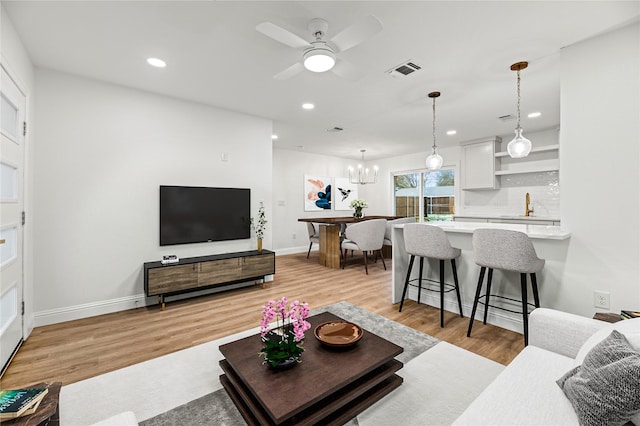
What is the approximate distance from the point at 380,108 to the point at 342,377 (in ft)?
12.0

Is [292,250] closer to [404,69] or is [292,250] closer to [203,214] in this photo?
[203,214]

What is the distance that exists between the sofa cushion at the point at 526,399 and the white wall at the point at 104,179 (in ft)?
12.0

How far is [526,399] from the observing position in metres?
1.13

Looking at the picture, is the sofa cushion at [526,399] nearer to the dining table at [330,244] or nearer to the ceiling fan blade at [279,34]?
the ceiling fan blade at [279,34]

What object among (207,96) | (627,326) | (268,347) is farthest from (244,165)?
(627,326)

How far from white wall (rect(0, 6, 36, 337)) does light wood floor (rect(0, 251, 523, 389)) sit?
13.8 inches

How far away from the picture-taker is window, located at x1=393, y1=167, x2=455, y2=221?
687 centimetres

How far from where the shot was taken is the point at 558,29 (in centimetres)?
226

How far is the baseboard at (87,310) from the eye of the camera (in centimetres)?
292

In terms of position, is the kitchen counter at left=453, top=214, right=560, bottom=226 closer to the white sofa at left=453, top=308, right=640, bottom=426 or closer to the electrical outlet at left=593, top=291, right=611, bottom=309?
the electrical outlet at left=593, top=291, right=611, bottom=309

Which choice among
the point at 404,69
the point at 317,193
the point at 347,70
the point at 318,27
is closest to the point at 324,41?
the point at 318,27

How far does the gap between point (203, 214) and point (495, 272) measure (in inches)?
145

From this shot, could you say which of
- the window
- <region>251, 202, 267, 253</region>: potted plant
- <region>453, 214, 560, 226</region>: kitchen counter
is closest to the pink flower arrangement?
<region>251, 202, 267, 253</region>: potted plant

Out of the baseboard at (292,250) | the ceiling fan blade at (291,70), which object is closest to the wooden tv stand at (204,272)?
the ceiling fan blade at (291,70)
